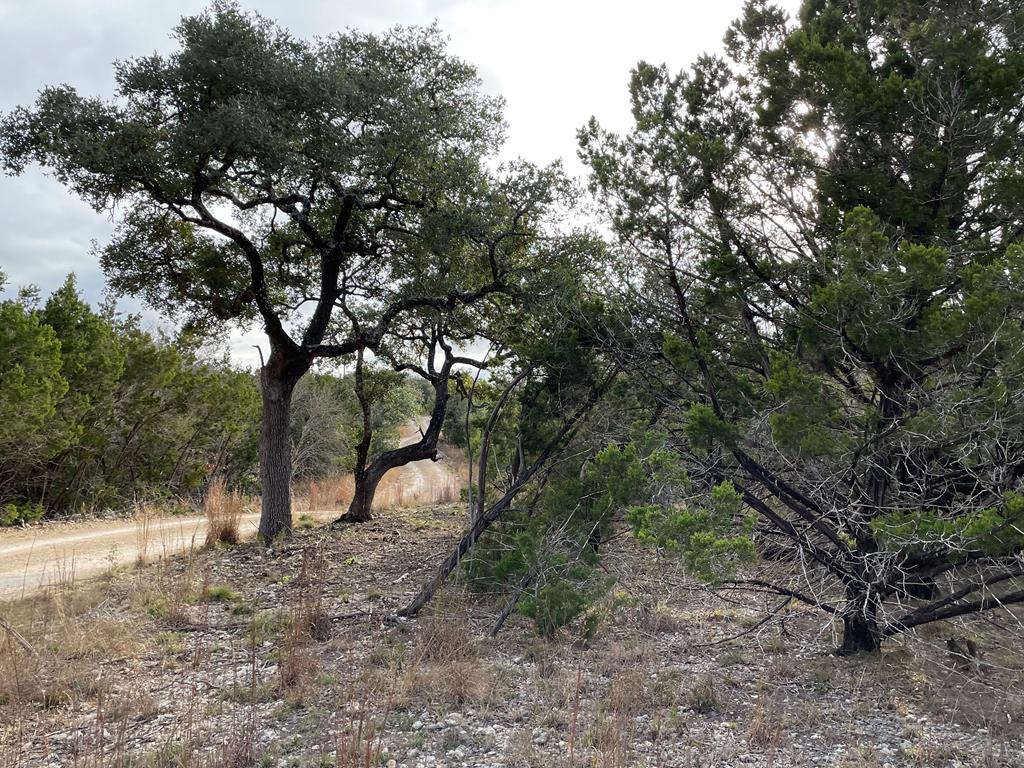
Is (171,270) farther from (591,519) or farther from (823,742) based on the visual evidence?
(823,742)

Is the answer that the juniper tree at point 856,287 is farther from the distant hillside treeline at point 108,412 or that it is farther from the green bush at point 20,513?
the green bush at point 20,513

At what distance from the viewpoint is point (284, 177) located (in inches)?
356

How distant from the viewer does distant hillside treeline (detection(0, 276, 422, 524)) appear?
42.4 ft

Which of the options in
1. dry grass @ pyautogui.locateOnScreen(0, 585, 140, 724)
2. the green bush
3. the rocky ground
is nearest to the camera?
the rocky ground

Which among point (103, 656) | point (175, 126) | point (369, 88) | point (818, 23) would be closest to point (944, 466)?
point (818, 23)

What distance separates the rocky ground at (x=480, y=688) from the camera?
11.9 ft

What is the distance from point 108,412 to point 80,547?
5990 mm

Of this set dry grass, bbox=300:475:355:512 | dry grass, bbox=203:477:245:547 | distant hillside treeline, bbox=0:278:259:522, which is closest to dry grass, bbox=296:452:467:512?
dry grass, bbox=300:475:355:512

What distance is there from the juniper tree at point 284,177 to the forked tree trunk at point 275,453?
25mm

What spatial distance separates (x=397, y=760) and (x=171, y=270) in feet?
31.5

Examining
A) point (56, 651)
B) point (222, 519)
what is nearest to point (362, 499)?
point (222, 519)

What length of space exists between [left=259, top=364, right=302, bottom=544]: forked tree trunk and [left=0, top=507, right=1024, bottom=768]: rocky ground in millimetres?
3654

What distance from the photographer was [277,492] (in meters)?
11.0

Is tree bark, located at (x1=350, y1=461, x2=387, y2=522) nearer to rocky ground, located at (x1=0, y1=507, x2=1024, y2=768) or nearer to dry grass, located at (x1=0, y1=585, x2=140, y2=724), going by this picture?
rocky ground, located at (x1=0, y1=507, x2=1024, y2=768)
